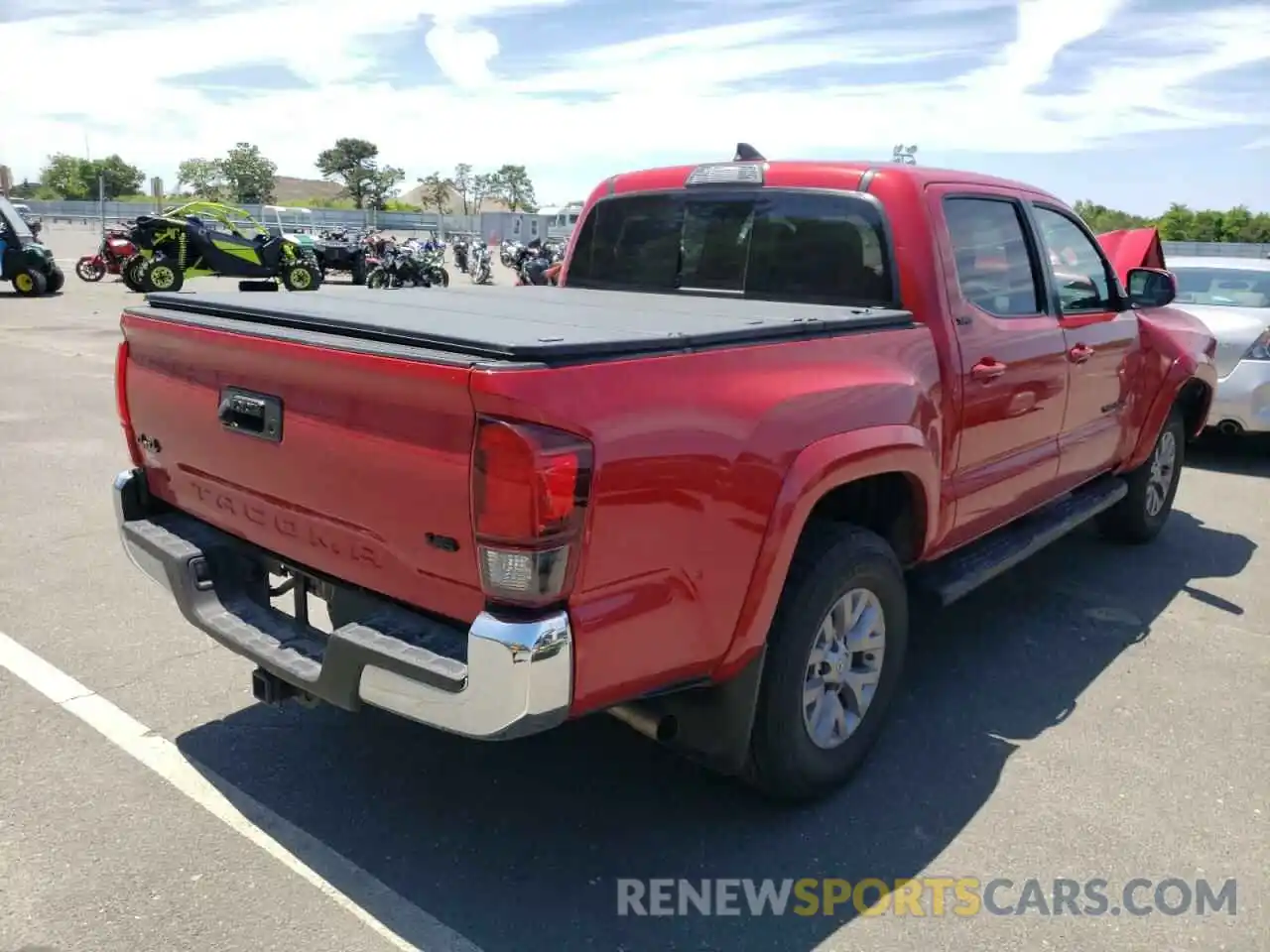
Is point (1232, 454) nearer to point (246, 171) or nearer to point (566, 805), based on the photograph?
point (566, 805)

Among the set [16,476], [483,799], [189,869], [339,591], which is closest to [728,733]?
[483,799]

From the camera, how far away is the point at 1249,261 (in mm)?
9344

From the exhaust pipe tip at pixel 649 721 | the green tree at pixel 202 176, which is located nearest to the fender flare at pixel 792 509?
the exhaust pipe tip at pixel 649 721

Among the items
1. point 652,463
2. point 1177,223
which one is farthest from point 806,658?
point 1177,223

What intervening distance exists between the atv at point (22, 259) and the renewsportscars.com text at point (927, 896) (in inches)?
777

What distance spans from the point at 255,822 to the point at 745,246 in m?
2.75

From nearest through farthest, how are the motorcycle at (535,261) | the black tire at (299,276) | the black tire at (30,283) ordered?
the black tire at (30,283) → the black tire at (299,276) → the motorcycle at (535,261)

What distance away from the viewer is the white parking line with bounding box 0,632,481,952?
272cm

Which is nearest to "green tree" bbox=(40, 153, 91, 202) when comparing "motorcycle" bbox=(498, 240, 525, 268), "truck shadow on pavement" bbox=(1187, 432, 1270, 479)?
"motorcycle" bbox=(498, 240, 525, 268)

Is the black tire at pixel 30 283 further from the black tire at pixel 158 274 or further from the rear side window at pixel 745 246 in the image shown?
the rear side window at pixel 745 246

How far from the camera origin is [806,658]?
3.12 meters

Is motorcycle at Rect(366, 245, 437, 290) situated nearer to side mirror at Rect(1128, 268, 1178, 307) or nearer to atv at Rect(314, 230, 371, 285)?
atv at Rect(314, 230, 371, 285)

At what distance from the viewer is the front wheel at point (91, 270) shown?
22344mm

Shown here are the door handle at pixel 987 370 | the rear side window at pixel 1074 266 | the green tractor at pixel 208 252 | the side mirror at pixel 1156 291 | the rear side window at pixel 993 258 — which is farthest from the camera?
the green tractor at pixel 208 252
